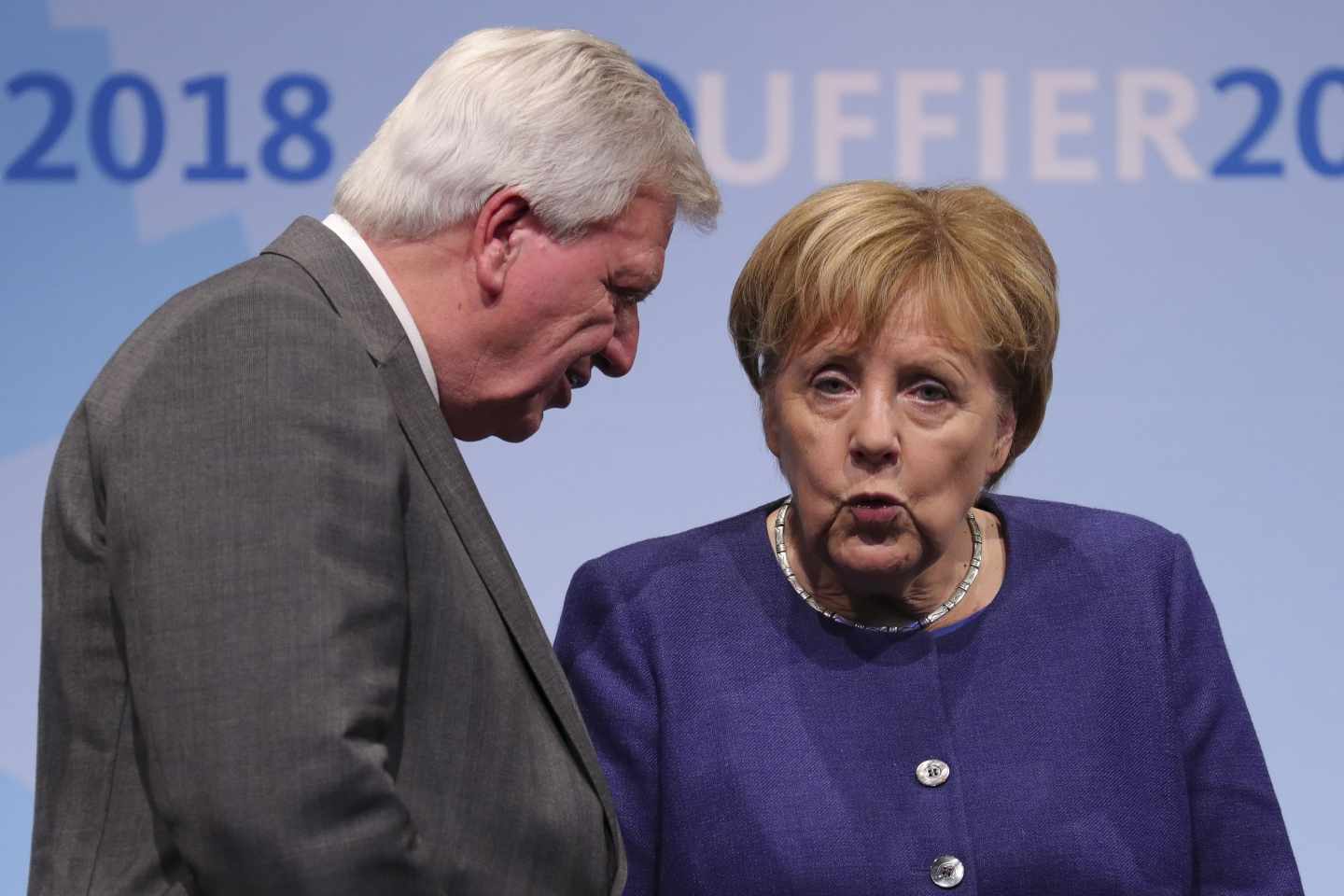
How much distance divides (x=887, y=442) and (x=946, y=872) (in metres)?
0.43

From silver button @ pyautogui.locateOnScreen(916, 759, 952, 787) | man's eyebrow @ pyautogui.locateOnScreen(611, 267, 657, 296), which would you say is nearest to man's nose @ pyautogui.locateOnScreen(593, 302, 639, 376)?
man's eyebrow @ pyautogui.locateOnScreen(611, 267, 657, 296)

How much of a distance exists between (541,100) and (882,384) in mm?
462

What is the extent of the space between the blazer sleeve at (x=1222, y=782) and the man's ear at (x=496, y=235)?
837 mm

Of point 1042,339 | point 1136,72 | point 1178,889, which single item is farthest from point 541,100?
point 1136,72

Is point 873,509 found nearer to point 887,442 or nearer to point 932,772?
A: point 887,442

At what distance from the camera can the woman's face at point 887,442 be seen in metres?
1.77

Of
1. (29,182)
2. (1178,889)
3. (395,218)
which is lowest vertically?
(1178,889)

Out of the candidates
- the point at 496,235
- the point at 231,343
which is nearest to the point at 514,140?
the point at 496,235

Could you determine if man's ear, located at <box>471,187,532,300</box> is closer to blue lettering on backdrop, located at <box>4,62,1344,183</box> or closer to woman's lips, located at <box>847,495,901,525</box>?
woman's lips, located at <box>847,495,901,525</box>

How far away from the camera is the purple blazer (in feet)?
5.78

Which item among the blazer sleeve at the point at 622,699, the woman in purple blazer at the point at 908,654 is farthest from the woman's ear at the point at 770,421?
the blazer sleeve at the point at 622,699

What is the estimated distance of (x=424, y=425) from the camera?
145 cm

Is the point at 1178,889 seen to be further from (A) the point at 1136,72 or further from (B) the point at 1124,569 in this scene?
(A) the point at 1136,72

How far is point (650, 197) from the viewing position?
1663mm
